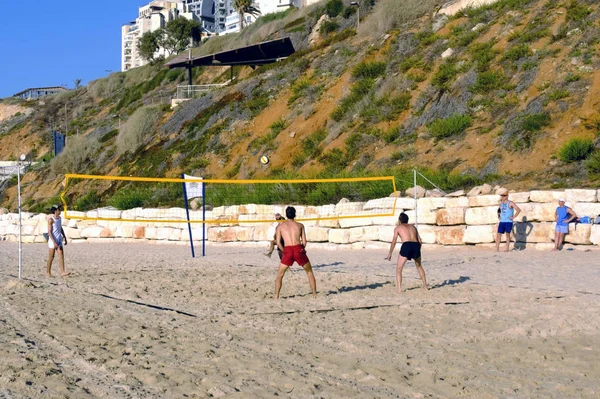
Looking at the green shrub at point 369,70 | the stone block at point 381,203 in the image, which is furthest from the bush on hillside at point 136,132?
the stone block at point 381,203

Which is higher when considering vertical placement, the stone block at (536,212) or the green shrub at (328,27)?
the green shrub at (328,27)

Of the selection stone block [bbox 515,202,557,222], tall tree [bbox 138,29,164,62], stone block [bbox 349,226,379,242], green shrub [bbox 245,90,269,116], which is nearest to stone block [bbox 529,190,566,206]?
stone block [bbox 515,202,557,222]

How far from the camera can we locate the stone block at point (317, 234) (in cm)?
1917

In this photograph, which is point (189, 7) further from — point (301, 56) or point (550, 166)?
point (550, 166)

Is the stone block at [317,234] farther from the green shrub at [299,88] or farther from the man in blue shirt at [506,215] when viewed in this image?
the green shrub at [299,88]

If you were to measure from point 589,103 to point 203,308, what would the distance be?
603 inches

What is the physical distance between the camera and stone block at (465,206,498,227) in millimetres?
16609

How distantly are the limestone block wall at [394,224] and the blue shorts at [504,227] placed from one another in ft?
2.33

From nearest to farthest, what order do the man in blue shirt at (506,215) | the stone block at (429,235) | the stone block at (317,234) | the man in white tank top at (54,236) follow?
→ the man in white tank top at (54,236) < the man in blue shirt at (506,215) < the stone block at (429,235) < the stone block at (317,234)

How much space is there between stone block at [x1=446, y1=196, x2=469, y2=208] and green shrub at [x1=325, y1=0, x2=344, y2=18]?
3360 cm

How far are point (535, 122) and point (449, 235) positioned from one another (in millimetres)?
5780

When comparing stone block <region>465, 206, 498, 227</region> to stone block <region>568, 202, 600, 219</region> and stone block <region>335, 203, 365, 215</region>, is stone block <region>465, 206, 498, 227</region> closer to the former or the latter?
stone block <region>568, 202, 600, 219</region>

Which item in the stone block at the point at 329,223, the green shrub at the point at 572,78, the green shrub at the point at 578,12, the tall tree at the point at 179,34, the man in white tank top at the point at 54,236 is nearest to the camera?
the man in white tank top at the point at 54,236

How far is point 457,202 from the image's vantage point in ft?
56.7
